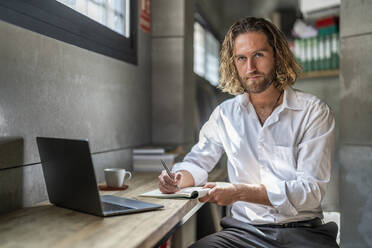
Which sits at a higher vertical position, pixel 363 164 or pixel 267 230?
pixel 363 164

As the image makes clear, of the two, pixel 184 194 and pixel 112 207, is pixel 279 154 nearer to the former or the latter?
pixel 184 194

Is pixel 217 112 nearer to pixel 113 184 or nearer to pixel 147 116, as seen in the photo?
pixel 113 184

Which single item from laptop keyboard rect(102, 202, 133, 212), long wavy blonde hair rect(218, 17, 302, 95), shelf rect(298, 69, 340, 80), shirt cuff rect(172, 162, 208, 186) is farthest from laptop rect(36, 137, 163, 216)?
shelf rect(298, 69, 340, 80)

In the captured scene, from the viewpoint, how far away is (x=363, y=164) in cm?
195

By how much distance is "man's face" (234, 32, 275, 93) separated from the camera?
1.62 meters

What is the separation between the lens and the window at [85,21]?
126 cm

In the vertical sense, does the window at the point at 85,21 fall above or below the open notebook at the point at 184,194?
above

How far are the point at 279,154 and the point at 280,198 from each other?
0.79 feet

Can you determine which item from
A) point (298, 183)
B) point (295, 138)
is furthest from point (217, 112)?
point (298, 183)

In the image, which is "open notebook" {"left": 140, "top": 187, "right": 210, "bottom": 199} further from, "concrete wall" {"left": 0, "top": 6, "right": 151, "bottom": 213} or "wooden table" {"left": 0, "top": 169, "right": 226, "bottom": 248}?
"concrete wall" {"left": 0, "top": 6, "right": 151, "bottom": 213}

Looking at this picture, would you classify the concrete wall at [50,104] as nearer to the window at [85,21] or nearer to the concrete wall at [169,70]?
the window at [85,21]

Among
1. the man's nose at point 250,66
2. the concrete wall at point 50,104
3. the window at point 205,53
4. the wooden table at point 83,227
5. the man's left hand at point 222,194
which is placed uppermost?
the window at point 205,53

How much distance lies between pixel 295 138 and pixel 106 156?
94cm

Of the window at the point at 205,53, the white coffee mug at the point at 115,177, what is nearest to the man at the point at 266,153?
the white coffee mug at the point at 115,177
